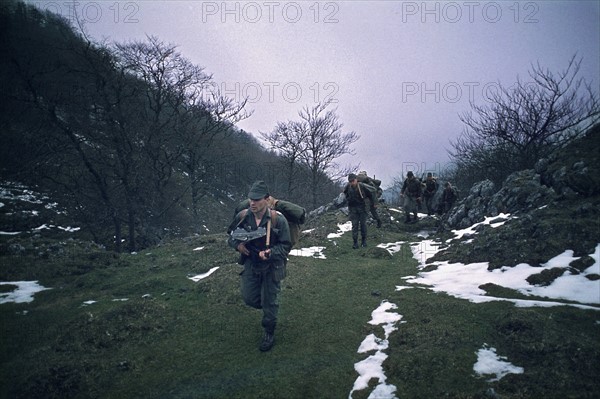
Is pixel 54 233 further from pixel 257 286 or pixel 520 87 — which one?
pixel 520 87

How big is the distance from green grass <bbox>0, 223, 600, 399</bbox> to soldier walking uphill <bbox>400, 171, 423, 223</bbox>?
9408 mm

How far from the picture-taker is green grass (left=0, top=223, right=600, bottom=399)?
3314 millimetres

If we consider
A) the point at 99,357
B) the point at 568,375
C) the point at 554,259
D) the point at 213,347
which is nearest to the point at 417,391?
the point at 568,375

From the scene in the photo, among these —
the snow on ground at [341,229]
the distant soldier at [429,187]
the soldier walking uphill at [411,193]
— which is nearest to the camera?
the snow on ground at [341,229]

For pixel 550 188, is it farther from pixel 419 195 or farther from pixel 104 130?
pixel 104 130

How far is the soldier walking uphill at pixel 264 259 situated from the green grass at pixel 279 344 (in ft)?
2.05

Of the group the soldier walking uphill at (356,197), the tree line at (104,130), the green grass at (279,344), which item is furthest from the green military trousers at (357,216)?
the tree line at (104,130)

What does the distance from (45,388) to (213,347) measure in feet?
6.66

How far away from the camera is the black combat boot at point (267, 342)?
4375 mm

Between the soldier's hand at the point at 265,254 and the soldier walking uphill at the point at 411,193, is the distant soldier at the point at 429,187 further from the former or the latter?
the soldier's hand at the point at 265,254

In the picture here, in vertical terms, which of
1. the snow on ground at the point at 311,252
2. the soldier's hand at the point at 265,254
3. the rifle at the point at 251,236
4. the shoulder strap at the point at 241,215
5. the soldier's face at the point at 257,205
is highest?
the soldier's face at the point at 257,205

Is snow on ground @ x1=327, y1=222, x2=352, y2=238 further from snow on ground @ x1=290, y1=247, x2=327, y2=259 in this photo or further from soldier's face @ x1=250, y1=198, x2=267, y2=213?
soldier's face @ x1=250, y1=198, x2=267, y2=213

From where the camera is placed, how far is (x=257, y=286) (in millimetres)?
4773

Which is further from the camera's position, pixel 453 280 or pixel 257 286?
pixel 453 280
